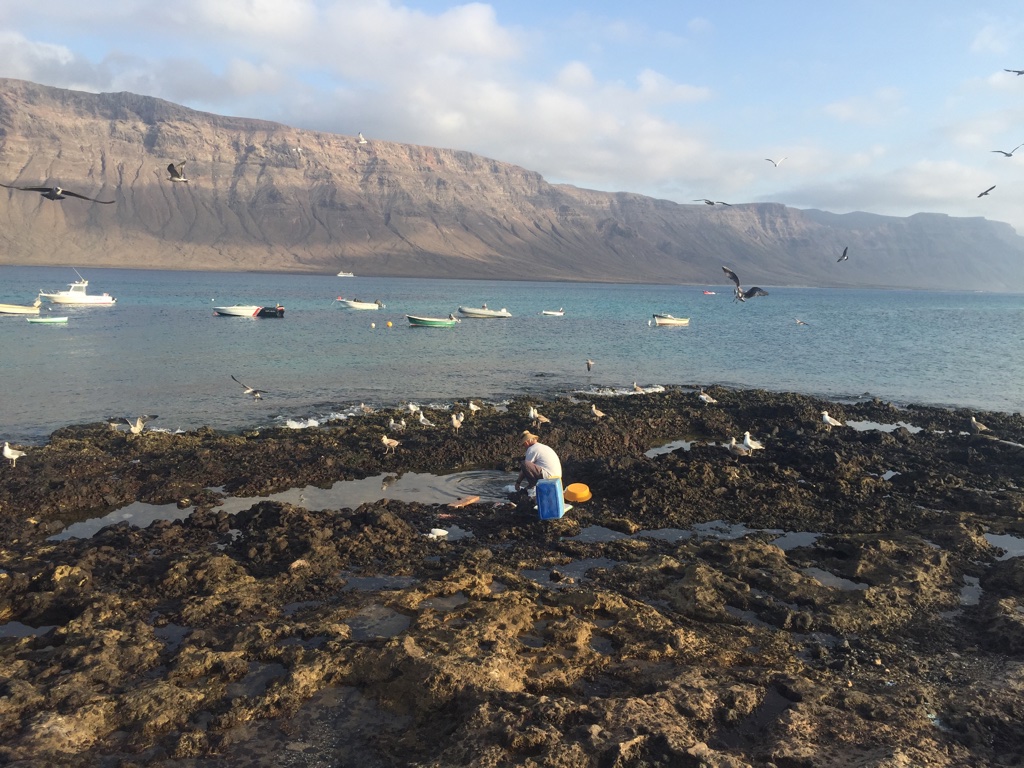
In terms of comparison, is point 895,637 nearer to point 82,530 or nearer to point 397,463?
point 397,463

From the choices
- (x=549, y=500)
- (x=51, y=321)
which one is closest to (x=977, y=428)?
(x=549, y=500)

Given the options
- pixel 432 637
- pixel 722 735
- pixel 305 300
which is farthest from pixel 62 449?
pixel 305 300

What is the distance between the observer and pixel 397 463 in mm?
15336

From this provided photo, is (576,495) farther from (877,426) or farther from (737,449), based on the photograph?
(877,426)

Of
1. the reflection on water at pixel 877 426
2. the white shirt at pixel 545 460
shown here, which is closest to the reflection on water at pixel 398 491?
the white shirt at pixel 545 460

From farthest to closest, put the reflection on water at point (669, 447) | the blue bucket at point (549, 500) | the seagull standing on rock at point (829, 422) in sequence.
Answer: the seagull standing on rock at point (829, 422)
the reflection on water at point (669, 447)
the blue bucket at point (549, 500)

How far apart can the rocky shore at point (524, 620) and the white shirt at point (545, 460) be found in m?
1.06

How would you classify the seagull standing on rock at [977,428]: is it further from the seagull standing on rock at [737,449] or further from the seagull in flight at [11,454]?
the seagull in flight at [11,454]

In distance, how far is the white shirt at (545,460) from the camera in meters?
11.8

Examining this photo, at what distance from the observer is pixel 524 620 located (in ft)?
25.0

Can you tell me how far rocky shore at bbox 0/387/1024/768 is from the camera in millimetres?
5543

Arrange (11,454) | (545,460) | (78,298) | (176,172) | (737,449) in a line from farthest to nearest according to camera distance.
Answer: (78,298), (176,172), (737,449), (11,454), (545,460)

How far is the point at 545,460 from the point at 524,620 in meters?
4.49

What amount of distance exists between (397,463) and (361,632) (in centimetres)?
809
